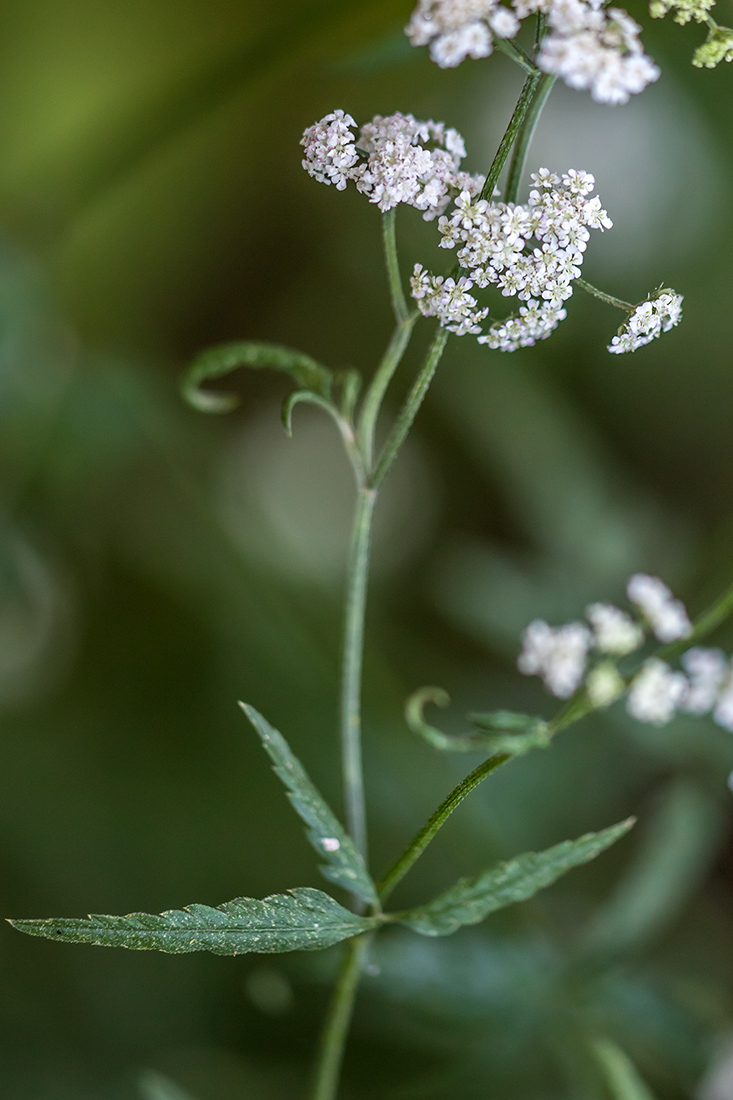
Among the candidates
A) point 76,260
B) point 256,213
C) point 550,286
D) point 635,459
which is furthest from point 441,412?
point 550,286

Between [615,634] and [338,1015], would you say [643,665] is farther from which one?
[338,1015]

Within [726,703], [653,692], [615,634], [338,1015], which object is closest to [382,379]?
[615,634]

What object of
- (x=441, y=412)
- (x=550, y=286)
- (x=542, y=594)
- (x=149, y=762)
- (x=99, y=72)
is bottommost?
(x=149, y=762)

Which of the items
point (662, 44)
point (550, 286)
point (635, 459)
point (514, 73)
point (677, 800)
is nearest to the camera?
point (550, 286)

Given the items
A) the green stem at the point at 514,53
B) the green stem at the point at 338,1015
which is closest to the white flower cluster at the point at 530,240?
the green stem at the point at 514,53

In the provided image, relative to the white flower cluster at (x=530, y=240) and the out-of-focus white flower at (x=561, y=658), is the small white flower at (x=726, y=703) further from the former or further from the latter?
the white flower cluster at (x=530, y=240)

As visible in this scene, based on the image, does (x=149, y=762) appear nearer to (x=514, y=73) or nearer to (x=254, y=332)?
(x=254, y=332)
